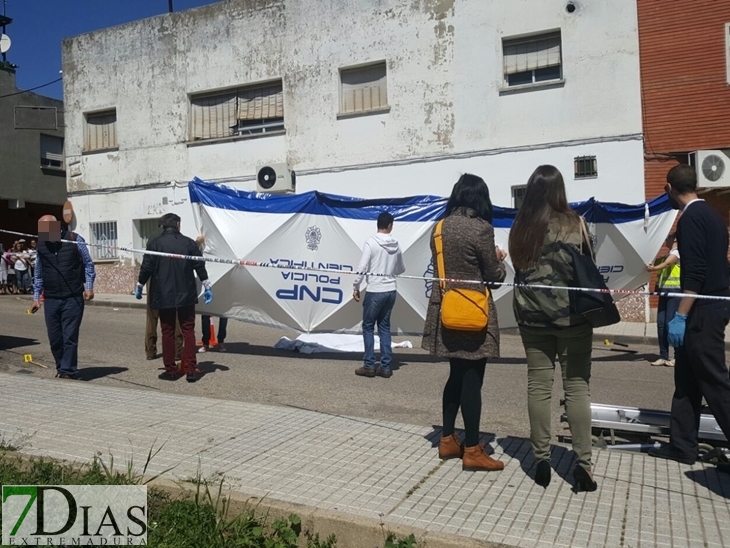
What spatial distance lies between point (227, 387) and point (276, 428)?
7.98 feet

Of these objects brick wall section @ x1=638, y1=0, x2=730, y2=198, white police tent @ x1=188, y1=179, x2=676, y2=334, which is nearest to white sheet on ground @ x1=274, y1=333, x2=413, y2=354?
white police tent @ x1=188, y1=179, x2=676, y2=334

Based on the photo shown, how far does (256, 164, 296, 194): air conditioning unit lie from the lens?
696 inches

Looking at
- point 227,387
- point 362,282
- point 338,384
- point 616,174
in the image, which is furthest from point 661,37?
point 227,387

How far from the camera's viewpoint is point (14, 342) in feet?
35.2

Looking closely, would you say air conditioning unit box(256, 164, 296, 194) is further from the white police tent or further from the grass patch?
the grass patch

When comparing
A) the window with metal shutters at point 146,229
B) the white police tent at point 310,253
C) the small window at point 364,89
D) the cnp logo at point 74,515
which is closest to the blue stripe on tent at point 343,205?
the white police tent at point 310,253

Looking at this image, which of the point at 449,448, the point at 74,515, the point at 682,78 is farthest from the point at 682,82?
the point at 74,515

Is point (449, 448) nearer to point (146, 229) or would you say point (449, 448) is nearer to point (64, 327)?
point (64, 327)

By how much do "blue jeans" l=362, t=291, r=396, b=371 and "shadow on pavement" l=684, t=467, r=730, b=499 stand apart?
14.5 ft

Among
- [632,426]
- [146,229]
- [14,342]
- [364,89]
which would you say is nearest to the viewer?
[632,426]

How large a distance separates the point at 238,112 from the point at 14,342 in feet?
33.0

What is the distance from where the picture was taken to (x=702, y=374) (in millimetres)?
4363

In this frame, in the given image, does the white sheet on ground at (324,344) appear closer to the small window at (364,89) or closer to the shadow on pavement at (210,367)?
the shadow on pavement at (210,367)

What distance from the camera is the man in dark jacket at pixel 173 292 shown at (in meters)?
7.70
